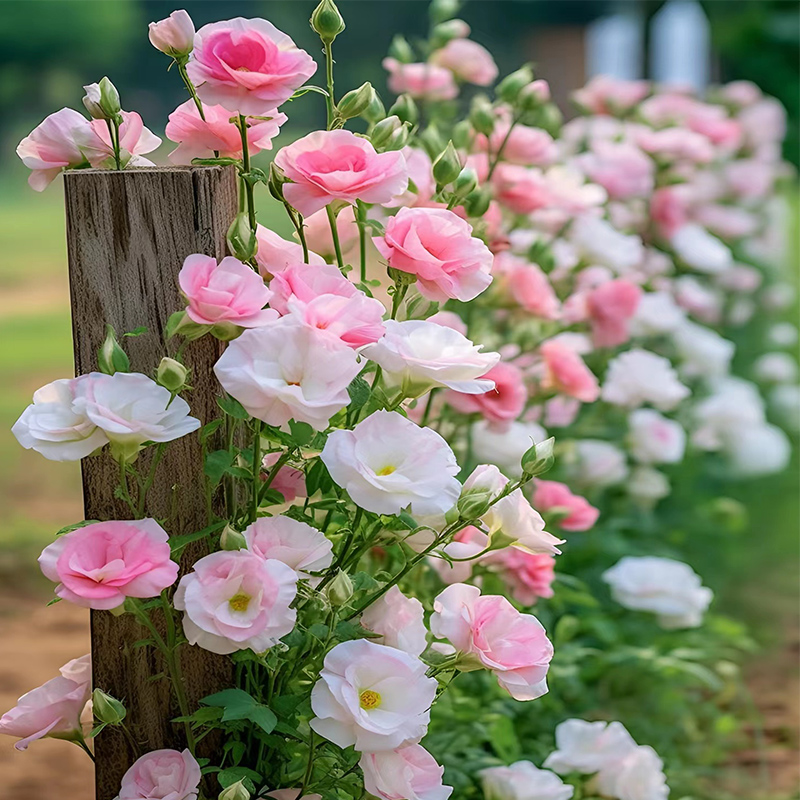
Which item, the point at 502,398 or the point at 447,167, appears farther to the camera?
the point at 502,398

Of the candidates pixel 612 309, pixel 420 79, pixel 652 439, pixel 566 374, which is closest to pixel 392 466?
pixel 566 374

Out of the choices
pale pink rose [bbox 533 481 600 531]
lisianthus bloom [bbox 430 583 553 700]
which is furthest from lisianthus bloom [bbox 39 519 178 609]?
pale pink rose [bbox 533 481 600 531]

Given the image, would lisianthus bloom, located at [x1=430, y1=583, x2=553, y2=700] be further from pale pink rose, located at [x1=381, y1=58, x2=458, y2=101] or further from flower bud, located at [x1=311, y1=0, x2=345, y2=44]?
pale pink rose, located at [x1=381, y1=58, x2=458, y2=101]

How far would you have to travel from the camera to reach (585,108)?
2609 millimetres

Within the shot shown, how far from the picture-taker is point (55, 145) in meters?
0.95

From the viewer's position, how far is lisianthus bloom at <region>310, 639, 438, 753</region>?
0.83 m

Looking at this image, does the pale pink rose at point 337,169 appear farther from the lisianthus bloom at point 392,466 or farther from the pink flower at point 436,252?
the lisianthus bloom at point 392,466

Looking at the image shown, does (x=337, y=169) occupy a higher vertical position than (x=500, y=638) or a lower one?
higher

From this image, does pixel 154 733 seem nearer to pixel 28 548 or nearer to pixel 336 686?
pixel 336 686

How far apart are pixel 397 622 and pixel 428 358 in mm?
232

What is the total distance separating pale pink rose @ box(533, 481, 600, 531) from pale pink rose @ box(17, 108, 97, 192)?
2.29 feet

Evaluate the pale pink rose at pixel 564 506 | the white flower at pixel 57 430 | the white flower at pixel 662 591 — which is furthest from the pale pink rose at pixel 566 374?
the white flower at pixel 57 430

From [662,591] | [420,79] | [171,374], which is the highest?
[420,79]

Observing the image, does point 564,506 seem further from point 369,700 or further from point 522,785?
point 369,700
